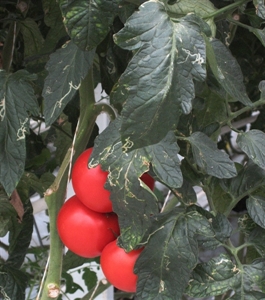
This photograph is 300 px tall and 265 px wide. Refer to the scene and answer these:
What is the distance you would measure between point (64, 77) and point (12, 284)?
0.33m

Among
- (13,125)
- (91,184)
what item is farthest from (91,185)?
(13,125)

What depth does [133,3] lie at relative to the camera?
17.7 inches

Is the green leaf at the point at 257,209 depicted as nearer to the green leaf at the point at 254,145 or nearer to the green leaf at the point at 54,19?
the green leaf at the point at 254,145

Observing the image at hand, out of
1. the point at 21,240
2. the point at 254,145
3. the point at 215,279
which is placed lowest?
the point at 21,240

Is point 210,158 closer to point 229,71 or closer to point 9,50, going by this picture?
point 229,71

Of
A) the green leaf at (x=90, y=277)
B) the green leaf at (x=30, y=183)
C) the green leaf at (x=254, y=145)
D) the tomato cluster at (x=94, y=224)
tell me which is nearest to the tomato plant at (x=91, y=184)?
the tomato cluster at (x=94, y=224)

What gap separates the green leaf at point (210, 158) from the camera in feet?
1.43

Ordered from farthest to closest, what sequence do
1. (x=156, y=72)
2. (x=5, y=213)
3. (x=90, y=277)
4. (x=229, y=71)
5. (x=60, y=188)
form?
(x=90, y=277) → (x=5, y=213) → (x=60, y=188) → (x=229, y=71) → (x=156, y=72)

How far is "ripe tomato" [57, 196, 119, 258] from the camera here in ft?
1.66

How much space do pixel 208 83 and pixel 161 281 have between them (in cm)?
21

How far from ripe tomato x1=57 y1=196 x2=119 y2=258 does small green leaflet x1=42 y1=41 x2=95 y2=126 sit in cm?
12

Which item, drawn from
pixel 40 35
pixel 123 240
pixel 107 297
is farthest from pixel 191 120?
pixel 107 297

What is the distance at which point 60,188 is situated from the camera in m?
0.53

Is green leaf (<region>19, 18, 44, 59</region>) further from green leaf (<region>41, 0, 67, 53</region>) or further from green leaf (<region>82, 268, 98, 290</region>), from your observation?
green leaf (<region>82, 268, 98, 290</region>)
